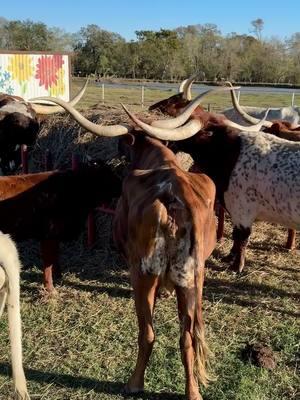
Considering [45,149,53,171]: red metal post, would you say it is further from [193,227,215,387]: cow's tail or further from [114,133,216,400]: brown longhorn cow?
[193,227,215,387]: cow's tail

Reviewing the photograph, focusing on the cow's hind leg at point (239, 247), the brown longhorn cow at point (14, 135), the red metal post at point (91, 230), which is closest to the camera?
the cow's hind leg at point (239, 247)

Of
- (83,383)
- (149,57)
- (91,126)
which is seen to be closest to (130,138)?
(91,126)

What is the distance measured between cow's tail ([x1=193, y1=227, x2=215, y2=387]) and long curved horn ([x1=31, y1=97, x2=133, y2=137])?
164cm

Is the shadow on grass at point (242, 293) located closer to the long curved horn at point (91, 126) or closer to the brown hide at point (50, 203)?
the brown hide at point (50, 203)

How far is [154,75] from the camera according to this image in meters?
48.6

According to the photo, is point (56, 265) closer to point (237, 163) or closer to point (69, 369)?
point (69, 369)

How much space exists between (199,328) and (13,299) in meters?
1.21

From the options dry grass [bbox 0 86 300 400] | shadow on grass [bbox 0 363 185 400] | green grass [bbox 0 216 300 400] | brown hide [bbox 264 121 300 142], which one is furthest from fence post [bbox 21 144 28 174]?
shadow on grass [bbox 0 363 185 400]

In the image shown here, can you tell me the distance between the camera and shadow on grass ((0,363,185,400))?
3596 mm

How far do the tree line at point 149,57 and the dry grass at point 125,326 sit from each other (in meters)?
40.6

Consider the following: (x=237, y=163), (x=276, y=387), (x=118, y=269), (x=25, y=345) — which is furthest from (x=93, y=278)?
(x=276, y=387)

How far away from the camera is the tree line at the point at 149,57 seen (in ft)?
153

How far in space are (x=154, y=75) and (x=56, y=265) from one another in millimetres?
44804

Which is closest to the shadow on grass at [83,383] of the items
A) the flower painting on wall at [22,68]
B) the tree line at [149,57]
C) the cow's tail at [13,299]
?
the cow's tail at [13,299]
